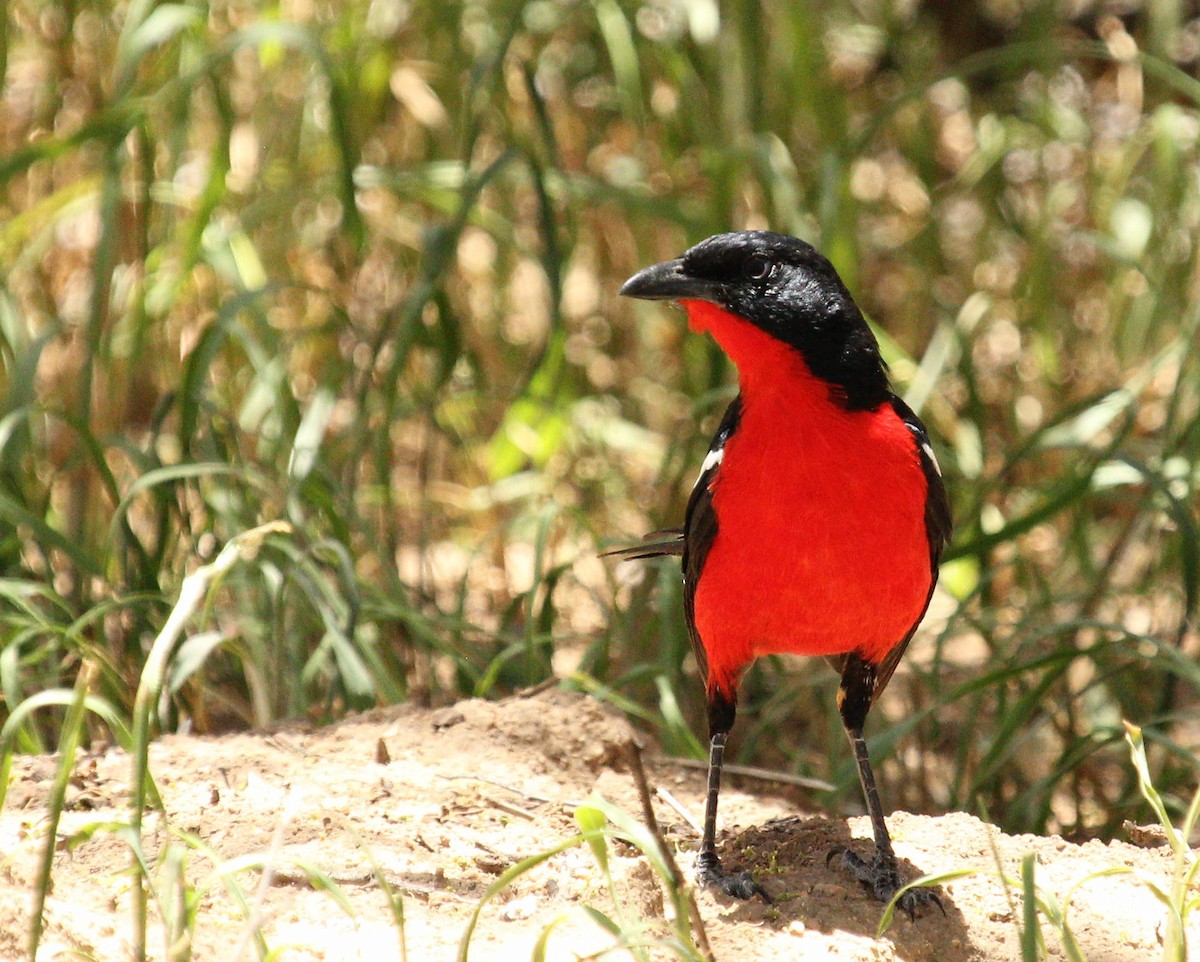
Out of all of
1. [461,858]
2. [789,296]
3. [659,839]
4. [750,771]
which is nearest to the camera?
[659,839]

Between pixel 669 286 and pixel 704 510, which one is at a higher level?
pixel 669 286

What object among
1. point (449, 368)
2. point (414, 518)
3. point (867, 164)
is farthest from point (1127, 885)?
point (867, 164)

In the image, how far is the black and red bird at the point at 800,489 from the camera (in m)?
2.72

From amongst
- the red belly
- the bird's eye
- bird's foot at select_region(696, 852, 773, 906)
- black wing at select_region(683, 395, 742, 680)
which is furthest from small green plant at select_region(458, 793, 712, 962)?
→ the bird's eye

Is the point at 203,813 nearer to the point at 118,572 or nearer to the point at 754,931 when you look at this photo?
the point at 754,931

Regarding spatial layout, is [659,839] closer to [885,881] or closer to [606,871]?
[606,871]

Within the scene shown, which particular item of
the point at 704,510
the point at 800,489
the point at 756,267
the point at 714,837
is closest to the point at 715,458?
the point at 704,510

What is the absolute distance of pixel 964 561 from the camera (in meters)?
4.54

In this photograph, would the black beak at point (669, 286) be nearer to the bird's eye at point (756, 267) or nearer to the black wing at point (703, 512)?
the bird's eye at point (756, 267)

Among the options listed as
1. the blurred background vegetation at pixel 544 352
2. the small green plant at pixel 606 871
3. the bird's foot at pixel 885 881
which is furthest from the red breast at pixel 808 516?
the small green plant at pixel 606 871

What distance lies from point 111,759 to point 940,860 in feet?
5.67

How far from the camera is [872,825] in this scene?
2941 mm

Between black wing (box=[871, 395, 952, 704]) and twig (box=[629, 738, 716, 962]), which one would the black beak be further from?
twig (box=[629, 738, 716, 962])

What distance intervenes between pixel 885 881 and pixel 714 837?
1.19ft
